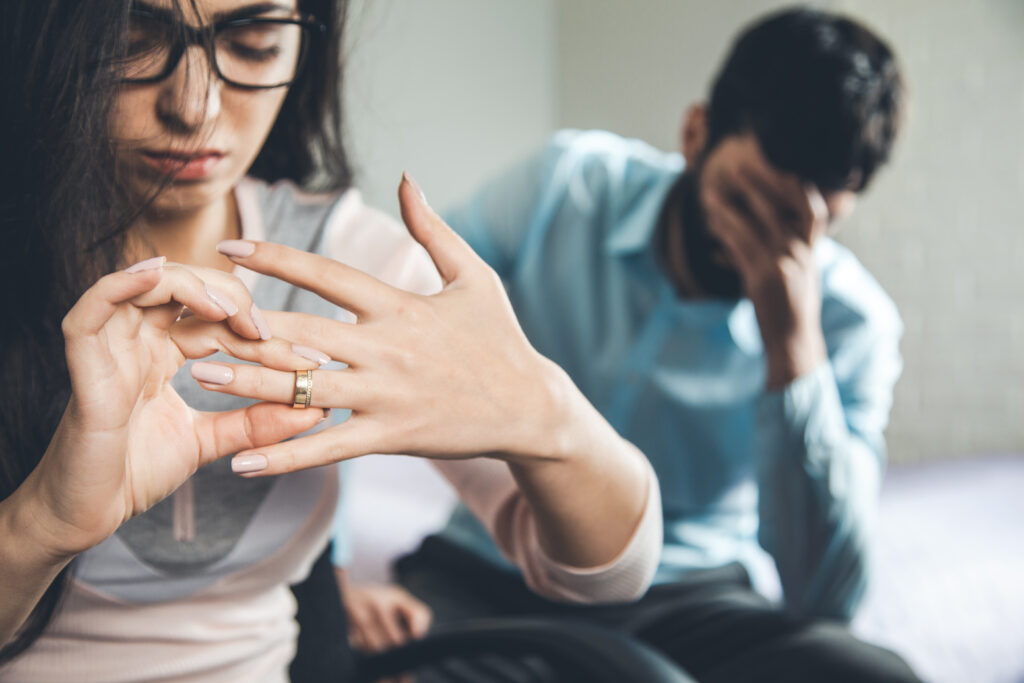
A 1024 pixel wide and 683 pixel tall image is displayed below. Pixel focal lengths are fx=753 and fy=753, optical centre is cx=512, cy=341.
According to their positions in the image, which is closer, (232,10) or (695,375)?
(232,10)

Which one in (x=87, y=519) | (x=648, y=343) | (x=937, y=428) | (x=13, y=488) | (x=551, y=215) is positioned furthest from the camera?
(x=937, y=428)

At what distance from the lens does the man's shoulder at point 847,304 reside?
1.34m

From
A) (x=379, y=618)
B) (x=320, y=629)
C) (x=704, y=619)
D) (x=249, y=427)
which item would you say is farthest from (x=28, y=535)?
(x=704, y=619)

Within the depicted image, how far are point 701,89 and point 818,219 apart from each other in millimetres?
1209

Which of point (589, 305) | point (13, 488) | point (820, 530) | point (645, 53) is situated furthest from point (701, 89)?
point (13, 488)

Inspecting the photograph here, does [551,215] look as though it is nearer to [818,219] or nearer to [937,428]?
[818,219]

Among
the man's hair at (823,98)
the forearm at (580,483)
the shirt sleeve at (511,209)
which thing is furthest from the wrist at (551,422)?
the shirt sleeve at (511,209)

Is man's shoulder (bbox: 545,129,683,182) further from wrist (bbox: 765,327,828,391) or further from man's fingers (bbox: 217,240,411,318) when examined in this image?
man's fingers (bbox: 217,240,411,318)

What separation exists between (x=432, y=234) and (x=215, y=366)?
0.16 metres

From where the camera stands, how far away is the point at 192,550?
67 cm

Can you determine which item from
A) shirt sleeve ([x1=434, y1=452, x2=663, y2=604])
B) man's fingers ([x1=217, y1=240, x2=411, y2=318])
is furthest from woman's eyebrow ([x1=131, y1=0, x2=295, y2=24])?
shirt sleeve ([x1=434, y1=452, x2=663, y2=604])

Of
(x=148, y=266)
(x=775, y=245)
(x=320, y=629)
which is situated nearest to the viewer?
(x=148, y=266)

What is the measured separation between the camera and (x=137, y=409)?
459 mm

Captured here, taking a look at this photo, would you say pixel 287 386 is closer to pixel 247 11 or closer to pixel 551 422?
pixel 551 422
